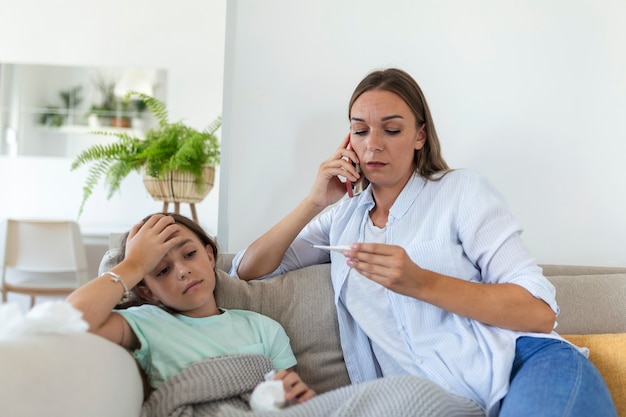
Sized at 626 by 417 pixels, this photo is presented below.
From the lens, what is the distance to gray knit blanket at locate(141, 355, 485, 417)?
51.1 inches

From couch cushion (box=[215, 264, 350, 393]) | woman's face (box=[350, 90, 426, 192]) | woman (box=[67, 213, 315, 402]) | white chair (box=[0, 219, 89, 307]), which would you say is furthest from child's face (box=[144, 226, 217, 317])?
white chair (box=[0, 219, 89, 307])

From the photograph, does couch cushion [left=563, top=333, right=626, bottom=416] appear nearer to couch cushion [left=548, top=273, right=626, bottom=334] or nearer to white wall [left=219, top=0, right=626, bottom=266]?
couch cushion [left=548, top=273, right=626, bottom=334]

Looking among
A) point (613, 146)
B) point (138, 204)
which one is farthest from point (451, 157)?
point (138, 204)

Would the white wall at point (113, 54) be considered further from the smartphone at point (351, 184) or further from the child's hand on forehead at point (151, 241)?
the child's hand on forehead at point (151, 241)

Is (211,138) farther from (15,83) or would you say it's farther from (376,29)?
(15,83)

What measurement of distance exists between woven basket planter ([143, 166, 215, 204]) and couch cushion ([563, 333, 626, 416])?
155 centimetres

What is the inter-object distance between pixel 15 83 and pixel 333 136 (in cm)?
448

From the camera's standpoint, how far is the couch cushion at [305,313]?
5.78 feet

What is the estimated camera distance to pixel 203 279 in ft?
5.40

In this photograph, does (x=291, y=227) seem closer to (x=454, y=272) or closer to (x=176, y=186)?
(x=454, y=272)

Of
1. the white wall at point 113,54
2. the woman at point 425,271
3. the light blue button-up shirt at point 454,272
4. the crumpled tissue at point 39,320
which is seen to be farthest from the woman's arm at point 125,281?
the white wall at point 113,54

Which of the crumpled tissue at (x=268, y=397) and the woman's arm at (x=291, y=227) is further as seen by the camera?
the woman's arm at (x=291, y=227)

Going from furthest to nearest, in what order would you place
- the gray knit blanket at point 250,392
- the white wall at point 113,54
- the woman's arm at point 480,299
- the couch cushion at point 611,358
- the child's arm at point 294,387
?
the white wall at point 113,54 → the couch cushion at point 611,358 → the woman's arm at point 480,299 → the child's arm at point 294,387 → the gray knit blanket at point 250,392

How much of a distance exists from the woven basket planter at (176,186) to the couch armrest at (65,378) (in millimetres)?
1436
